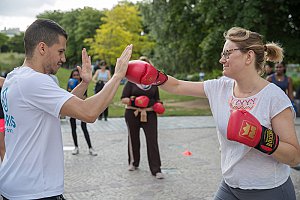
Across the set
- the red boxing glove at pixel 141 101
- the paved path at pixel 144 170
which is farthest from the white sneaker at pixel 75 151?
the red boxing glove at pixel 141 101

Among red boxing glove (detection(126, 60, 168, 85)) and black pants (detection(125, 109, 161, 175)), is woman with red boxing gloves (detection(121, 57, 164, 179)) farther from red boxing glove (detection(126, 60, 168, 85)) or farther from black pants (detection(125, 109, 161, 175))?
red boxing glove (detection(126, 60, 168, 85))

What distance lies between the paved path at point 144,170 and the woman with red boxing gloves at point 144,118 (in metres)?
0.24

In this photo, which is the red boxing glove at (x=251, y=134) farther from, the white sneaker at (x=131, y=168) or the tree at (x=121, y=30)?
the tree at (x=121, y=30)

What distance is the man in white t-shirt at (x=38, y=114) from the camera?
223 centimetres

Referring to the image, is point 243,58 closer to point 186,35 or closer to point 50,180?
point 50,180

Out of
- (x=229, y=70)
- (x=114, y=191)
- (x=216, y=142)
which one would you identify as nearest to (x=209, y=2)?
(x=216, y=142)

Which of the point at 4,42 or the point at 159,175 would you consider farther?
the point at 4,42

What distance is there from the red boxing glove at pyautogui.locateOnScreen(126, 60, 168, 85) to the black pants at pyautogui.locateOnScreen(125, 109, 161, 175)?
3114 mm

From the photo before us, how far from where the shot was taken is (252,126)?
2383 millimetres

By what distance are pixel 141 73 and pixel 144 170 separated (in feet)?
12.5

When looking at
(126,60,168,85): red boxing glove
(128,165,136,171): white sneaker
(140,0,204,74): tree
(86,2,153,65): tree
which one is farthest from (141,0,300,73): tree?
(86,2,153,65): tree

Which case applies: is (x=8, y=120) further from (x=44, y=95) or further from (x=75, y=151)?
(x=75, y=151)

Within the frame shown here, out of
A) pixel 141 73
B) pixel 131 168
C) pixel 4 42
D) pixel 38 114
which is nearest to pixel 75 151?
pixel 131 168

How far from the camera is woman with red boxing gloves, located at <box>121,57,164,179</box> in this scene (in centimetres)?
617
